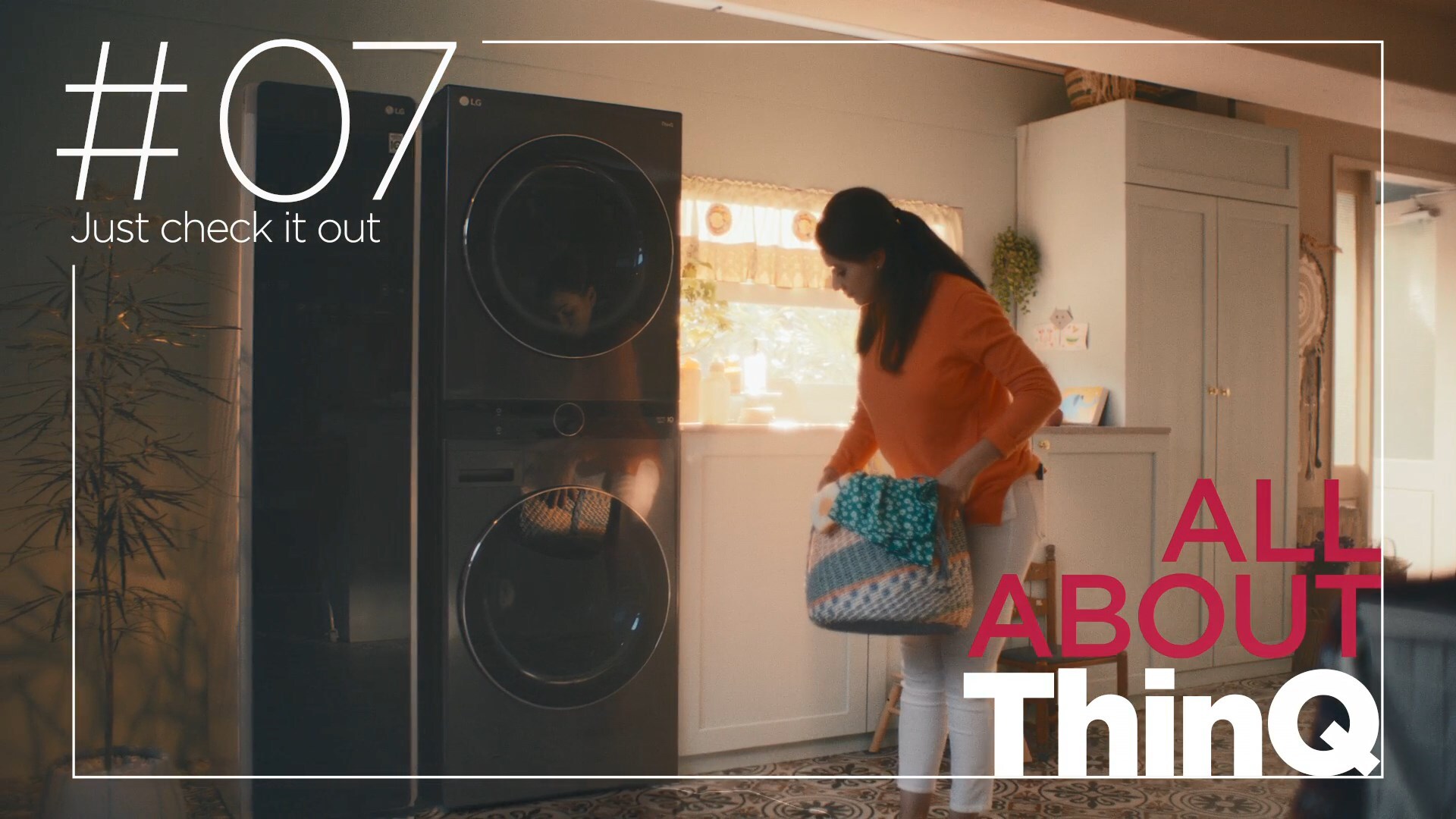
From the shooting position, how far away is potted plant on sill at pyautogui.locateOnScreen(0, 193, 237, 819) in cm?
254

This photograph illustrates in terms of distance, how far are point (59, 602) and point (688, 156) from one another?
6.76 feet

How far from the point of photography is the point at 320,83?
9.82 feet

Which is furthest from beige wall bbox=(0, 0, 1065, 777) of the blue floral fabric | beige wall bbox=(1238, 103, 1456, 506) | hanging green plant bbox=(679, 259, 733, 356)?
beige wall bbox=(1238, 103, 1456, 506)

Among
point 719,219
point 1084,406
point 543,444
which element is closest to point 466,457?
point 543,444

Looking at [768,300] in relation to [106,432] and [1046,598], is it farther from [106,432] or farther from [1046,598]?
[106,432]

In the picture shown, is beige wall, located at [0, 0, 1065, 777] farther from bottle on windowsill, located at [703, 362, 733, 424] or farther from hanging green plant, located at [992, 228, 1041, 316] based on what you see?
bottle on windowsill, located at [703, 362, 733, 424]

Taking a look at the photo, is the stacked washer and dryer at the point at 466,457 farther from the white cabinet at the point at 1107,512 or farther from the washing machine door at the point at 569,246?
the white cabinet at the point at 1107,512

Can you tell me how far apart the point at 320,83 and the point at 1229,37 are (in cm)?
248

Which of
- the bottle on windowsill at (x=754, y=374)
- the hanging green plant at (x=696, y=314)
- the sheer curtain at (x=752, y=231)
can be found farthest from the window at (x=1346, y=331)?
the hanging green plant at (x=696, y=314)

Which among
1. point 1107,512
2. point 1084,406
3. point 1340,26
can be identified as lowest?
point 1107,512

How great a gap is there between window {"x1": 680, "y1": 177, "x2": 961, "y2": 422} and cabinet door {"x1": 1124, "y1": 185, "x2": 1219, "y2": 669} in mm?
680

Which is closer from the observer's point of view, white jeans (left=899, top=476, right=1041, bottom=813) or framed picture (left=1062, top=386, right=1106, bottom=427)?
white jeans (left=899, top=476, right=1041, bottom=813)

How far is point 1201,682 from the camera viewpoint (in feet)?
12.8

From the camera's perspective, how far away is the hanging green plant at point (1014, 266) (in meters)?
4.07
